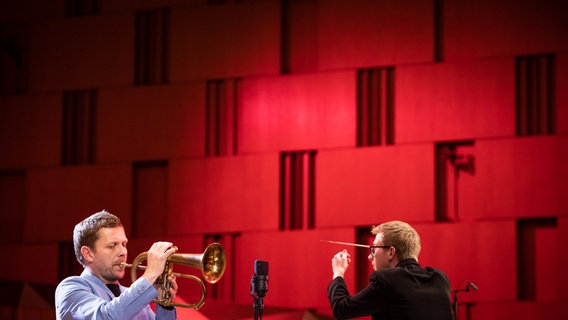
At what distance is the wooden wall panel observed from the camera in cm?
758

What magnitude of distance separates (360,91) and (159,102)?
1.59m

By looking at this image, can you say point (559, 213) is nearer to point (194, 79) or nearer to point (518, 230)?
point (518, 230)

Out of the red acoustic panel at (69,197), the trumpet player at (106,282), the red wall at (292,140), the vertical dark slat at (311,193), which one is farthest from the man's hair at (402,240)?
the red acoustic panel at (69,197)

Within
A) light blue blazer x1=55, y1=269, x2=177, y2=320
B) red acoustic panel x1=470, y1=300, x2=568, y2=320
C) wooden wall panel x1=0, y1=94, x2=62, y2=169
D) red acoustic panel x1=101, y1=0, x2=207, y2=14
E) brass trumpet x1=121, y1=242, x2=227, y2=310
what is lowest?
red acoustic panel x1=470, y1=300, x2=568, y2=320

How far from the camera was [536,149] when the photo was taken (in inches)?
256

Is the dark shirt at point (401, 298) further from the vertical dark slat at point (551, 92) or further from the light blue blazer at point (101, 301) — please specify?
the vertical dark slat at point (551, 92)

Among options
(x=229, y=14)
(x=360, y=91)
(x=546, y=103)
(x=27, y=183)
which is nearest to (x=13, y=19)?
(x=27, y=183)

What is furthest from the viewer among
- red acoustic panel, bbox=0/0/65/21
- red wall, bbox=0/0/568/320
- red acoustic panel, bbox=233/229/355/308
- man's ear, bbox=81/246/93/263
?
red acoustic panel, bbox=0/0/65/21

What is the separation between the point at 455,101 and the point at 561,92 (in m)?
0.73

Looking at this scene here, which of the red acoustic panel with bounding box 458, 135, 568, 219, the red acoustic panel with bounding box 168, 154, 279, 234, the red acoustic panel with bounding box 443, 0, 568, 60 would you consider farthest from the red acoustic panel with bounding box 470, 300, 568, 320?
the red acoustic panel with bounding box 443, 0, 568, 60

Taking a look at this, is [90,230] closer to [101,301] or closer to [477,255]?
[101,301]

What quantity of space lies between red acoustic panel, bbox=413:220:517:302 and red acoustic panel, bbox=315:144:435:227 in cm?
17

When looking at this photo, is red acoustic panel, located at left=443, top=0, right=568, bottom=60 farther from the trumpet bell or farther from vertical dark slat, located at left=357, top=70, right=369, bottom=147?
the trumpet bell

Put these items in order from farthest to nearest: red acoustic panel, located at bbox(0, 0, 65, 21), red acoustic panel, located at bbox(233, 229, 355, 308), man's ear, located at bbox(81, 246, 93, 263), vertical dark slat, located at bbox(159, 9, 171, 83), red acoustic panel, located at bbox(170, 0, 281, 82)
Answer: red acoustic panel, located at bbox(0, 0, 65, 21) < vertical dark slat, located at bbox(159, 9, 171, 83) < red acoustic panel, located at bbox(170, 0, 281, 82) < red acoustic panel, located at bbox(233, 229, 355, 308) < man's ear, located at bbox(81, 246, 93, 263)
